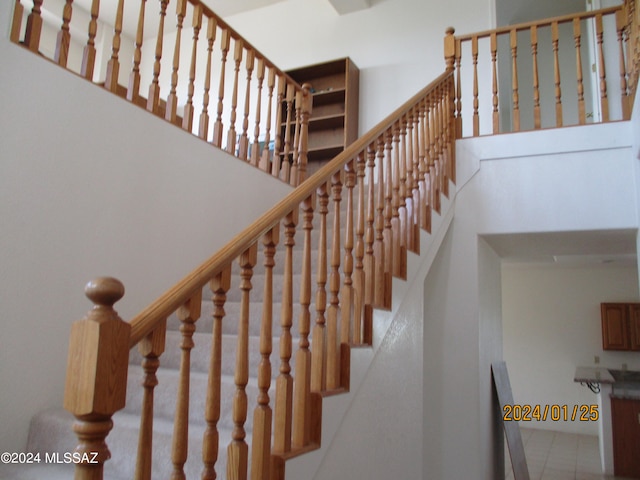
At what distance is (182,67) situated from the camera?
697cm

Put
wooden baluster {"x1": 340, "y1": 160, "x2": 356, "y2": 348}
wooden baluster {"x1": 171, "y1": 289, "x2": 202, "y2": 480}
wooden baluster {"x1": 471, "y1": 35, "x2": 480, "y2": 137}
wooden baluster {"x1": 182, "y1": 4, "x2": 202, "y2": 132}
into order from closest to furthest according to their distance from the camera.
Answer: wooden baluster {"x1": 171, "y1": 289, "x2": 202, "y2": 480}
wooden baluster {"x1": 340, "y1": 160, "x2": 356, "y2": 348}
wooden baluster {"x1": 182, "y1": 4, "x2": 202, "y2": 132}
wooden baluster {"x1": 471, "y1": 35, "x2": 480, "y2": 137}

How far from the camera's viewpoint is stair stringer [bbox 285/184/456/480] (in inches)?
65.9

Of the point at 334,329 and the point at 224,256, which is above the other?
the point at 224,256

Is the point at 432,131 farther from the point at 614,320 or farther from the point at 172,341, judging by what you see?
the point at 614,320

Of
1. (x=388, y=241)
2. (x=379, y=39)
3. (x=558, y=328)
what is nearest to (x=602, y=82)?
(x=388, y=241)

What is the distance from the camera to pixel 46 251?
215cm

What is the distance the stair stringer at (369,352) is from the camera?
1.67 m

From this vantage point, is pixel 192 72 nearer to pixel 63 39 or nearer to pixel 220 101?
pixel 220 101

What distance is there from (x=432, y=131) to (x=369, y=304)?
A: 5.06 feet

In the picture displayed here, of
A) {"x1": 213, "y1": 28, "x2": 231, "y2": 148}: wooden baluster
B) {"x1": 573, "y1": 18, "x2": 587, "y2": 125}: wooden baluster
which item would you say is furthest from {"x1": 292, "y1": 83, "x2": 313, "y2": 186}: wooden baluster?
{"x1": 573, "y1": 18, "x2": 587, "y2": 125}: wooden baluster

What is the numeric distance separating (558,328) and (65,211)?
294 inches

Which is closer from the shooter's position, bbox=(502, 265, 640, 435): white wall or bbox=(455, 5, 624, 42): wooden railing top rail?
bbox=(455, 5, 624, 42): wooden railing top rail

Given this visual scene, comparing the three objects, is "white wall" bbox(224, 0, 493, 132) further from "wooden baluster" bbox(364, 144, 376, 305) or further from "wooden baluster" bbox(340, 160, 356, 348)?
"wooden baluster" bbox(340, 160, 356, 348)

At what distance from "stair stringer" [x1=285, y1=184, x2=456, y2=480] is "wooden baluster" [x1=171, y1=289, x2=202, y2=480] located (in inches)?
19.4
